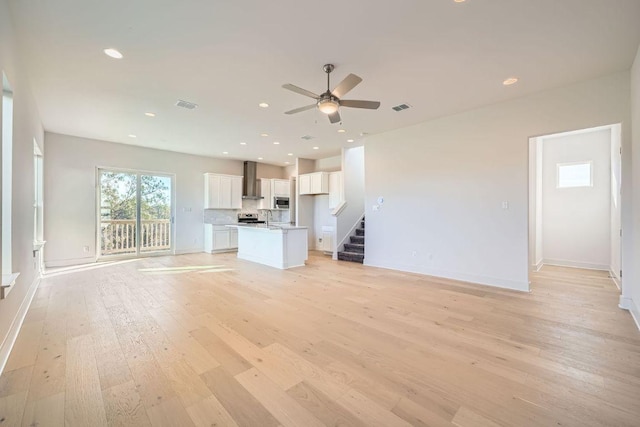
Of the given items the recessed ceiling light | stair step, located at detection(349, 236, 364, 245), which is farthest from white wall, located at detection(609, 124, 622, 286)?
the recessed ceiling light

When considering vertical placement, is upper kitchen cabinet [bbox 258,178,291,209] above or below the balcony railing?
above

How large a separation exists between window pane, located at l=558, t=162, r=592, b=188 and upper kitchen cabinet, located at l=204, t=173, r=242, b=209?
28.3 ft

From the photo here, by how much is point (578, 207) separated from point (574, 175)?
28.6 inches

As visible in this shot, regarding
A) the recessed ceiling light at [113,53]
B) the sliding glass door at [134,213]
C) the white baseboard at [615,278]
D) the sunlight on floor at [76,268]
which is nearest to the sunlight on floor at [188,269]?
the sunlight on floor at [76,268]

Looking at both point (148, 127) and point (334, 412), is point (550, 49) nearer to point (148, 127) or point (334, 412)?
point (334, 412)

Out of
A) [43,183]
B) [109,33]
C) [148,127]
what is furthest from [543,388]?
[43,183]

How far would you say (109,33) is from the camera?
2693mm

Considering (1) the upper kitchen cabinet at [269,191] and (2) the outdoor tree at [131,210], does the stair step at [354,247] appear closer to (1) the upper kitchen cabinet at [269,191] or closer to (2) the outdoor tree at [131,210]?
(1) the upper kitchen cabinet at [269,191]

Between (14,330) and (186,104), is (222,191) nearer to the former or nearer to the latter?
(186,104)

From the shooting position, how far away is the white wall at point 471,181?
→ 12.8 feet

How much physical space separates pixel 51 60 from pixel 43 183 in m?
4.14

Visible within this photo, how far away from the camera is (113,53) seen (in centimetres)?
304

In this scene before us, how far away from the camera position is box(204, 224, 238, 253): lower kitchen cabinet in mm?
8109

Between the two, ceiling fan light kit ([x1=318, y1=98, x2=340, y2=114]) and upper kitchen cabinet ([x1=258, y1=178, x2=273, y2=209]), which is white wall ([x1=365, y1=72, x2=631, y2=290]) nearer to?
ceiling fan light kit ([x1=318, y1=98, x2=340, y2=114])
